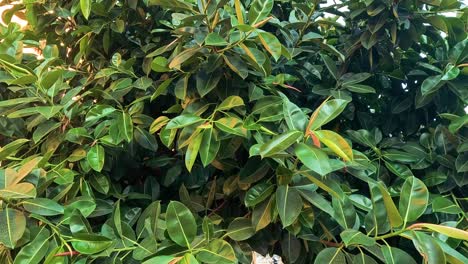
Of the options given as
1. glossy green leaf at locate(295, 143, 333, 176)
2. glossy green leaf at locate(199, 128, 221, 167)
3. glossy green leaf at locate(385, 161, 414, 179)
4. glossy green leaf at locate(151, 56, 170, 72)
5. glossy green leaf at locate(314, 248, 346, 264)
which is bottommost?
glossy green leaf at locate(385, 161, 414, 179)

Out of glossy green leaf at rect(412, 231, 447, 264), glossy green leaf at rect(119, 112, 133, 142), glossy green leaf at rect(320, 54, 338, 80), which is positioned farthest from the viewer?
glossy green leaf at rect(320, 54, 338, 80)

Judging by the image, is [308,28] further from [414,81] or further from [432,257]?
→ [432,257]

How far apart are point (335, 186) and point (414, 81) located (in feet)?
1.91

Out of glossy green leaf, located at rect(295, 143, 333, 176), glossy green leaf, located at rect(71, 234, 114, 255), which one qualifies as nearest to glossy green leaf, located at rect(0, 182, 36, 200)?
glossy green leaf, located at rect(71, 234, 114, 255)

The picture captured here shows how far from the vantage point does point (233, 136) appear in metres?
0.80

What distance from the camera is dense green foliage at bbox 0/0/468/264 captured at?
70 cm

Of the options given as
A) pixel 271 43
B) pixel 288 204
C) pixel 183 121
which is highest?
pixel 271 43

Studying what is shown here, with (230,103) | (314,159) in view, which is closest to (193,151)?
(230,103)

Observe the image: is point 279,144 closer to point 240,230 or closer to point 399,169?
point 240,230

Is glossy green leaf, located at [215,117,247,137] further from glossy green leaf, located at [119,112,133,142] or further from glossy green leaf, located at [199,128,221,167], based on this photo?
glossy green leaf, located at [119,112,133,142]

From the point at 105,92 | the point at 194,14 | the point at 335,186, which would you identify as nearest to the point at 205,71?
the point at 194,14

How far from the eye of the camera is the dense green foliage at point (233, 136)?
704 mm

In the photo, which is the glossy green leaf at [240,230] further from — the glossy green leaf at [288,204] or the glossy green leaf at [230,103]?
the glossy green leaf at [230,103]

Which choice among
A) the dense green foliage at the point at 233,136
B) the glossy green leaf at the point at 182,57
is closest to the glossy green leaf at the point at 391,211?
the dense green foliage at the point at 233,136
